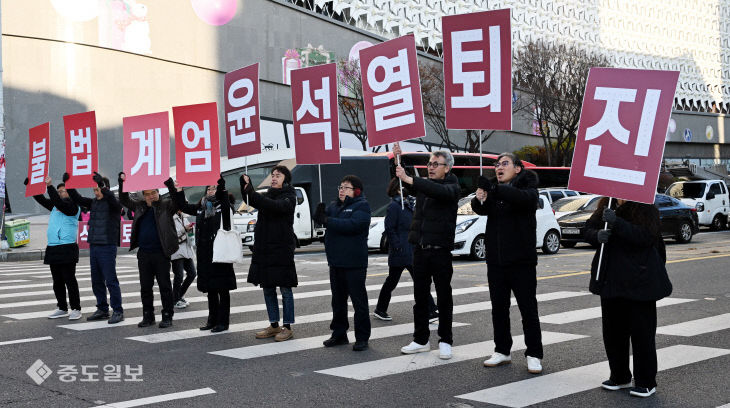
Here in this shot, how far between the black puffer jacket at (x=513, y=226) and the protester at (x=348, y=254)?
1.52 m

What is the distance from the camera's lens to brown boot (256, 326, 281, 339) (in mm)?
8281

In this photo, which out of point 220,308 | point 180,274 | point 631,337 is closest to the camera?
point 631,337

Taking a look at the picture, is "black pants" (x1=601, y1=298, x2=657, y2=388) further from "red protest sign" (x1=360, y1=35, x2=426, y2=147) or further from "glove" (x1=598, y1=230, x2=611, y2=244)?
"red protest sign" (x1=360, y1=35, x2=426, y2=147)

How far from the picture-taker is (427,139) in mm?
Answer: 60031

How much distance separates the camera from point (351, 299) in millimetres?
7711

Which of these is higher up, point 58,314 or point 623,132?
point 623,132

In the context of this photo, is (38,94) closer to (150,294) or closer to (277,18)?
(277,18)

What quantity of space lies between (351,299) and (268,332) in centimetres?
115

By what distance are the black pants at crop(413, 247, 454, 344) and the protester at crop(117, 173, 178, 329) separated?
3341 mm

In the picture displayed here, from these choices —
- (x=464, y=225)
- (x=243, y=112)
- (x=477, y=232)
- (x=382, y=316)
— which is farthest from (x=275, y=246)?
(x=477, y=232)

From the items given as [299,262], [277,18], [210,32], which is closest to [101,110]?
[210,32]

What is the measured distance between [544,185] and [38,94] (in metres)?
23.3

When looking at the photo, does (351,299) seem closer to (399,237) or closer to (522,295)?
(522,295)

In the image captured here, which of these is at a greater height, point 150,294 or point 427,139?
point 427,139
